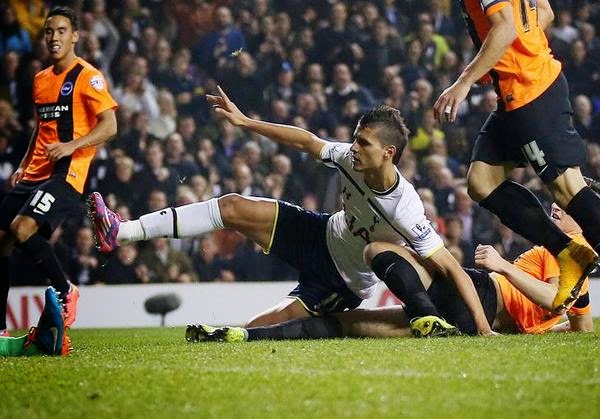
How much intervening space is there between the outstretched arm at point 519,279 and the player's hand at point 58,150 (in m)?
2.79

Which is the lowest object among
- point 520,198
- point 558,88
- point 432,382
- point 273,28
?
point 432,382

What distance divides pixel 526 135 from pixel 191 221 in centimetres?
199

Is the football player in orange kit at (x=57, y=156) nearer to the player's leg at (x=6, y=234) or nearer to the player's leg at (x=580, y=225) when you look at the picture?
the player's leg at (x=6, y=234)

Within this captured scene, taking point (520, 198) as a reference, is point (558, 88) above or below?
above

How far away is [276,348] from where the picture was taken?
538cm

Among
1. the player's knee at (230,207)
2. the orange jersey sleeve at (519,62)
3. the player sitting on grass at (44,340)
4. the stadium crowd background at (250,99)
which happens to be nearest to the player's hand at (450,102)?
the orange jersey sleeve at (519,62)

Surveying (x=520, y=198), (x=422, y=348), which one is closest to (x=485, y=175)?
(x=520, y=198)

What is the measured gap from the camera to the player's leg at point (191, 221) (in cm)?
596

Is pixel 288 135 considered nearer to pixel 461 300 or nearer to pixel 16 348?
pixel 461 300

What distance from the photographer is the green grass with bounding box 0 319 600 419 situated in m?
3.51

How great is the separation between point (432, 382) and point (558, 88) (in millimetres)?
2423

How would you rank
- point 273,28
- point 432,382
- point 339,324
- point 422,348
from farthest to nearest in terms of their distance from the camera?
point 273,28, point 339,324, point 422,348, point 432,382

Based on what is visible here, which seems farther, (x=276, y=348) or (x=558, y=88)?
(x=558, y=88)

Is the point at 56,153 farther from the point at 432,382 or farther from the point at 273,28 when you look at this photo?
the point at 273,28
